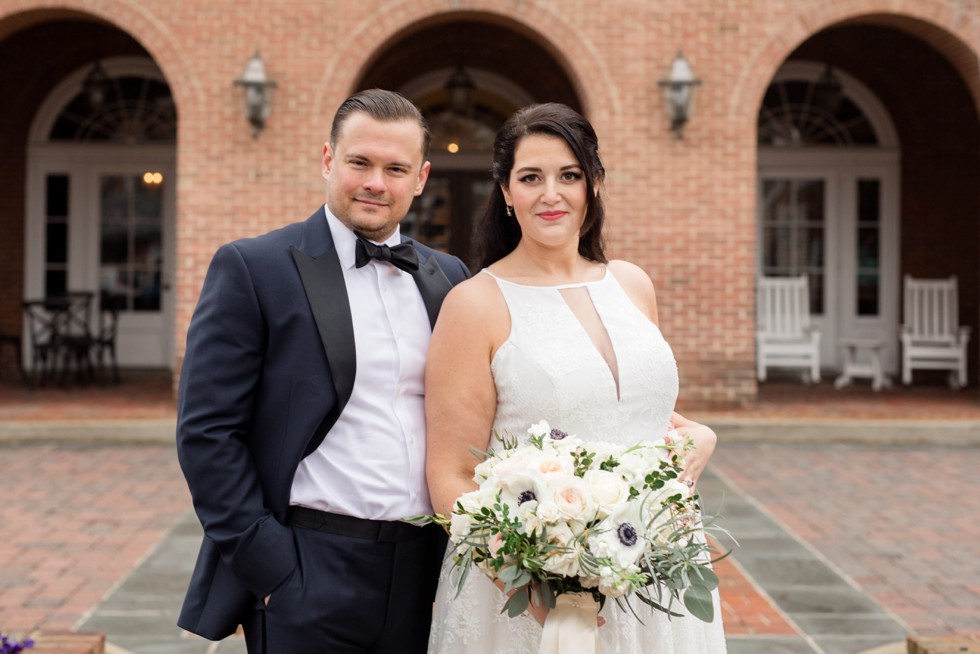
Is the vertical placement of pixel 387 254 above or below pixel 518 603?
above

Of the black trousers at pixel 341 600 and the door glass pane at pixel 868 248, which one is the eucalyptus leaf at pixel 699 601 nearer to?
the black trousers at pixel 341 600

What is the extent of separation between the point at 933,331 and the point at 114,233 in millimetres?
10672

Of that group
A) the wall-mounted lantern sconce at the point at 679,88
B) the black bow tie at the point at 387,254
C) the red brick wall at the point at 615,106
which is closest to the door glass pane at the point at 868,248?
the red brick wall at the point at 615,106

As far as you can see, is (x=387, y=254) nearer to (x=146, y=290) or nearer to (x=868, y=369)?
(x=868, y=369)

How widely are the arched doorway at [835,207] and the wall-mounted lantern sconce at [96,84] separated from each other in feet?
27.8

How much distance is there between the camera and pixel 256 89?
30.2 feet

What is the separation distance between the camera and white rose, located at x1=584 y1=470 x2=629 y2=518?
1861 mm

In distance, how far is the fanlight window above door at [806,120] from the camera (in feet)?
42.3

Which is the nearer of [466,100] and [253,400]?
[253,400]

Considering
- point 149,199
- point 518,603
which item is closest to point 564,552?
point 518,603

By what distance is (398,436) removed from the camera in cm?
215

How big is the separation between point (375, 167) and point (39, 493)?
5.66m

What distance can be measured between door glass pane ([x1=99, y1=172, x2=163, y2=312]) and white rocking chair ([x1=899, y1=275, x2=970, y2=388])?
957 cm

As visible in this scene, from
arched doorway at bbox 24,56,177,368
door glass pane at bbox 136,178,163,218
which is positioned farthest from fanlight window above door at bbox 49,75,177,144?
door glass pane at bbox 136,178,163,218
